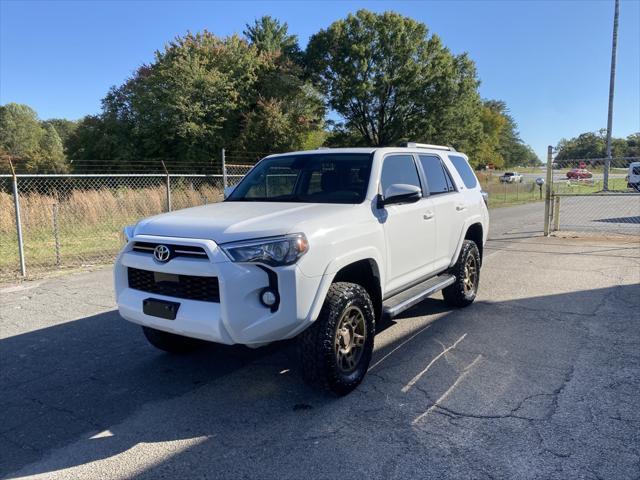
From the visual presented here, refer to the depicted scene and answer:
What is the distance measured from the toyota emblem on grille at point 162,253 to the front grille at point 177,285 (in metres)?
0.13

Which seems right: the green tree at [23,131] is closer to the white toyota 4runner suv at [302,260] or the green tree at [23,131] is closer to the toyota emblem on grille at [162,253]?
the white toyota 4runner suv at [302,260]

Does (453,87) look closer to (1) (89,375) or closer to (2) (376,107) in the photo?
(2) (376,107)

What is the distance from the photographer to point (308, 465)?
112 inches

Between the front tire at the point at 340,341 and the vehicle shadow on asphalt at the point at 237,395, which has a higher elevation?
the front tire at the point at 340,341

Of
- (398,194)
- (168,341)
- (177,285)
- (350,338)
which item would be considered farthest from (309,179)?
(168,341)

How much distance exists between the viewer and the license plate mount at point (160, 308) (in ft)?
11.2

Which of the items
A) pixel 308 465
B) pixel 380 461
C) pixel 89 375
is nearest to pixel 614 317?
pixel 380 461

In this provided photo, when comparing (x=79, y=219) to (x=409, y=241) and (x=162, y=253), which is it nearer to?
(x=162, y=253)

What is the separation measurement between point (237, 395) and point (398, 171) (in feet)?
8.68

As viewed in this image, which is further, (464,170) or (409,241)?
(464,170)

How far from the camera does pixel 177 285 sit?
348 cm

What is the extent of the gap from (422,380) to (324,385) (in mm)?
939

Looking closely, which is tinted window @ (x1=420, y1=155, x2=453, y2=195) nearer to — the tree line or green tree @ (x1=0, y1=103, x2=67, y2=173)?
the tree line

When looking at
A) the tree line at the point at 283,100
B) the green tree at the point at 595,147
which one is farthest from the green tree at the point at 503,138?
the tree line at the point at 283,100
